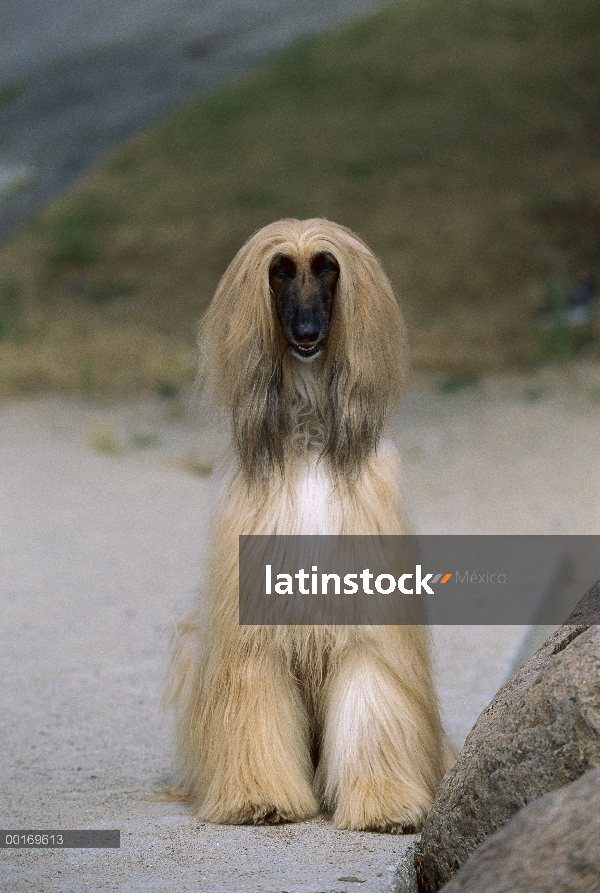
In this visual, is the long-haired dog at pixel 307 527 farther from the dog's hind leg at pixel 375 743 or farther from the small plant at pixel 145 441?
the small plant at pixel 145 441

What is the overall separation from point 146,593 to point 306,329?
3.45m

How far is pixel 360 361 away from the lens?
3062 millimetres

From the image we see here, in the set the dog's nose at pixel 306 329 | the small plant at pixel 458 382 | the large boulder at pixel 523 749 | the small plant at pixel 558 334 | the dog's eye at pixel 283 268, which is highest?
the small plant at pixel 558 334

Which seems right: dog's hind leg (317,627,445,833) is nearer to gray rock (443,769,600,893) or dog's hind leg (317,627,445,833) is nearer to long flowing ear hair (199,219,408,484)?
long flowing ear hair (199,219,408,484)

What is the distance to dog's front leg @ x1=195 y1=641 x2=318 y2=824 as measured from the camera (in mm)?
3143

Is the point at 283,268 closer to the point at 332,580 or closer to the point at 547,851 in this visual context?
the point at 332,580

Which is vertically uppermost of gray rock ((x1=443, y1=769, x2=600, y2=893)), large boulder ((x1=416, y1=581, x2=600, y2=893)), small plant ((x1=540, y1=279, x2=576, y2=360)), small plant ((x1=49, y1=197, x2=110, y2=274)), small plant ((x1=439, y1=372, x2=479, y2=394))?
small plant ((x1=49, y1=197, x2=110, y2=274))

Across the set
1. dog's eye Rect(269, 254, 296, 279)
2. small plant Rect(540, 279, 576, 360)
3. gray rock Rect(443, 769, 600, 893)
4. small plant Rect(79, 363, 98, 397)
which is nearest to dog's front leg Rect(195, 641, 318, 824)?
dog's eye Rect(269, 254, 296, 279)

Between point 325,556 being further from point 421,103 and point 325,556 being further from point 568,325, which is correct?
point 421,103

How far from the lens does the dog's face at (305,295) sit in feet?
9.71

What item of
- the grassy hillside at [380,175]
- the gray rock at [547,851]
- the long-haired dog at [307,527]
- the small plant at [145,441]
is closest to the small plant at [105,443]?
the small plant at [145,441]

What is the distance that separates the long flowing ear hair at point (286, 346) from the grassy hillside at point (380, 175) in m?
7.91

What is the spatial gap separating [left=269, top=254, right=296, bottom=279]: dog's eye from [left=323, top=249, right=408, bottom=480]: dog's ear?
118 mm

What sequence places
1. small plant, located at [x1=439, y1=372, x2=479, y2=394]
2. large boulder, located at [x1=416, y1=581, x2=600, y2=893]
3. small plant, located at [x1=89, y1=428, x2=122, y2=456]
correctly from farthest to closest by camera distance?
small plant, located at [x1=439, y1=372, x2=479, y2=394]
small plant, located at [x1=89, y1=428, x2=122, y2=456]
large boulder, located at [x1=416, y1=581, x2=600, y2=893]
